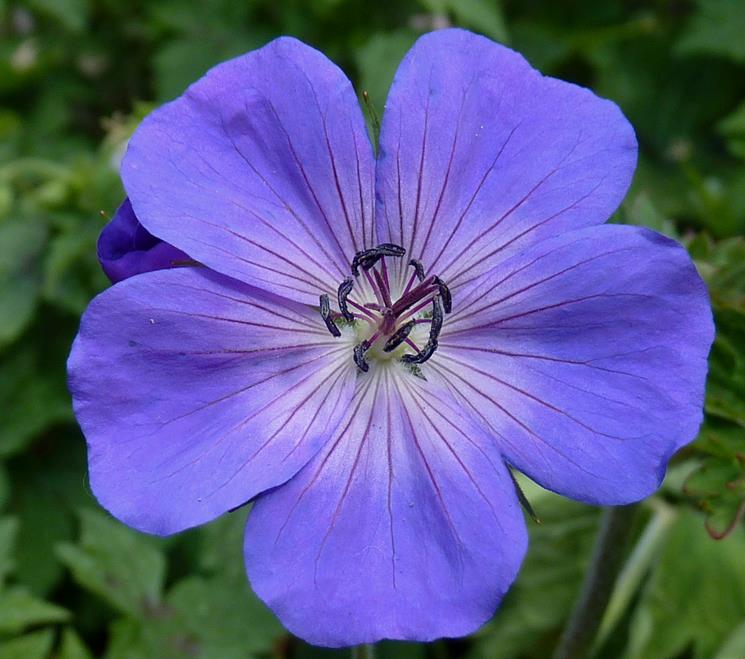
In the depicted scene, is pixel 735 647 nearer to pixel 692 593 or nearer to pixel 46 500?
pixel 692 593

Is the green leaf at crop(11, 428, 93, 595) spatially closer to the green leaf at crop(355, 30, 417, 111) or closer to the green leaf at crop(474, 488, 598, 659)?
the green leaf at crop(474, 488, 598, 659)

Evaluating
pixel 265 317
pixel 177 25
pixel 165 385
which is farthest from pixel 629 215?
pixel 177 25

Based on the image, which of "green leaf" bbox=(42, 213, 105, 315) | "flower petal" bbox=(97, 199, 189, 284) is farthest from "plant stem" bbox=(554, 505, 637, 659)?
"green leaf" bbox=(42, 213, 105, 315)

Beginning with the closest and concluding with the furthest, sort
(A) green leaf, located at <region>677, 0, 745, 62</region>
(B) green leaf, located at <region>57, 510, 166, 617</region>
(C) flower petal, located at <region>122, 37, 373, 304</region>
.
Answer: (C) flower petal, located at <region>122, 37, 373, 304</region> → (B) green leaf, located at <region>57, 510, 166, 617</region> → (A) green leaf, located at <region>677, 0, 745, 62</region>

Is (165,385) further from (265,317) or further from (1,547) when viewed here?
(1,547)

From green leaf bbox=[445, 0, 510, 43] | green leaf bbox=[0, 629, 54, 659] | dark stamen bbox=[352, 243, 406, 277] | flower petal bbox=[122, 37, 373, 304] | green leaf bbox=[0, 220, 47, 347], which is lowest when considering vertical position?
green leaf bbox=[0, 629, 54, 659]

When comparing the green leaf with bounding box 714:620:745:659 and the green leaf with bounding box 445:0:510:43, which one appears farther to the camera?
the green leaf with bounding box 445:0:510:43
